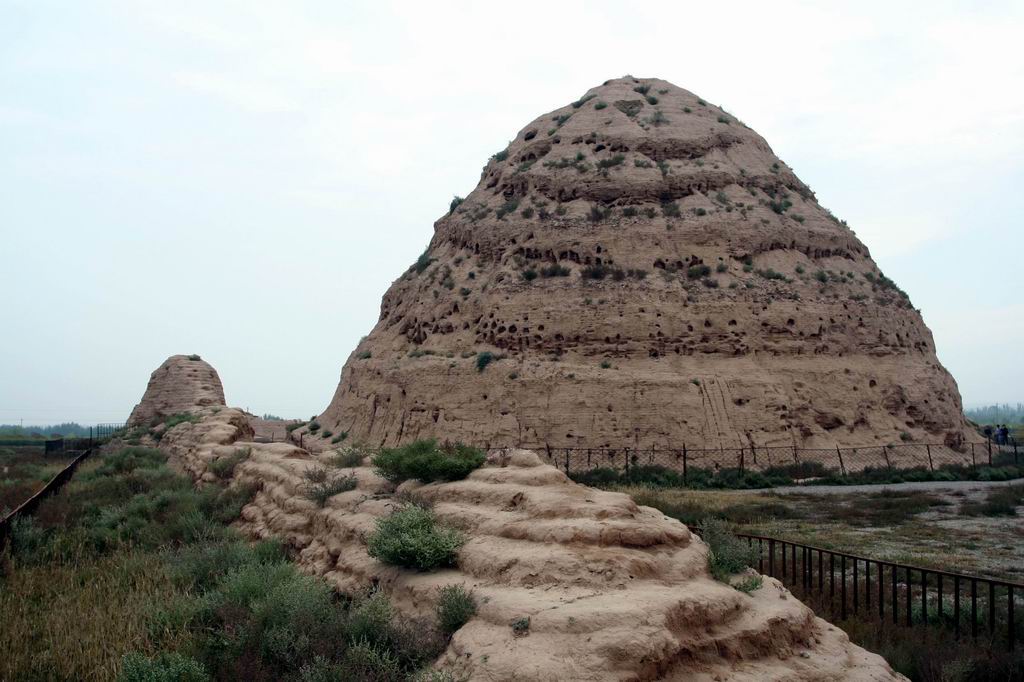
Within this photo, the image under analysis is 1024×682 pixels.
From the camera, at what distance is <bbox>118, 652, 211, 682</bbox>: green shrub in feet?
18.0

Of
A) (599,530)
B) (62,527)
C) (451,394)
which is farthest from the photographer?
(451,394)

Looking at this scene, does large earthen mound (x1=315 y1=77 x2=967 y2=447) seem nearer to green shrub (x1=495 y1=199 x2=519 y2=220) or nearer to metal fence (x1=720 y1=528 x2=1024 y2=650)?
green shrub (x1=495 y1=199 x2=519 y2=220)

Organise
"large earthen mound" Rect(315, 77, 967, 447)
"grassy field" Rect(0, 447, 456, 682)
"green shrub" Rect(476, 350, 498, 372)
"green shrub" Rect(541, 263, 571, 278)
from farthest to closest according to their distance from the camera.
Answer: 1. "green shrub" Rect(541, 263, 571, 278)
2. "green shrub" Rect(476, 350, 498, 372)
3. "large earthen mound" Rect(315, 77, 967, 447)
4. "grassy field" Rect(0, 447, 456, 682)

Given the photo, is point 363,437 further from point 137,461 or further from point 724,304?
point 724,304

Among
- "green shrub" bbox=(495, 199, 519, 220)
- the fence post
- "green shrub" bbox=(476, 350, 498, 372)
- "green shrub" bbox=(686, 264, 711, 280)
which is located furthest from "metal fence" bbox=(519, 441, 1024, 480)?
"green shrub" bbox=(495, 199, 519, 220)

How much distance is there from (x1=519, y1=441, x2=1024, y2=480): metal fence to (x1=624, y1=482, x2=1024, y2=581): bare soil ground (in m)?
2.36

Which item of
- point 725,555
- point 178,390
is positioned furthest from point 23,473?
point 725,555

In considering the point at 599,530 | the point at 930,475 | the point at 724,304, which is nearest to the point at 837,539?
the point at 599,530

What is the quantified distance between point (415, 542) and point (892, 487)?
18.4 metres

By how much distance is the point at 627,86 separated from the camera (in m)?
36.4

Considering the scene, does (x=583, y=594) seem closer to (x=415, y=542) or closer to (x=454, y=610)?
(x=454, y=610)

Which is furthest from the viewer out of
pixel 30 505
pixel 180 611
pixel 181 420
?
pixel 181 420

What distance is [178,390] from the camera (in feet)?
99.9

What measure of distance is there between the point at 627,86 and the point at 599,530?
33366 mm
